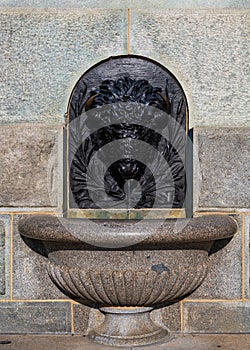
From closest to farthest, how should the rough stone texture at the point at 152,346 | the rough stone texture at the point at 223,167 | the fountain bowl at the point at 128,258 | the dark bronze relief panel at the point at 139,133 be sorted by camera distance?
1. the fountain bowl at the point at 128,258
2. the rough stone texture at the point at 152,346
3. the rough stone texture at the point at 223,167
4. the dark bronze relief panel at the point at 139,133

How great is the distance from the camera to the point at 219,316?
10.7ft

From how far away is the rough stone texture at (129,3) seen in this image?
331cm

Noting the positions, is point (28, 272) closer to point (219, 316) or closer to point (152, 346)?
point (152, 346)

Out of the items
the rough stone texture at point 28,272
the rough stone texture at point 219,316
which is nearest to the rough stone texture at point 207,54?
the rough stone texture at point 219,316

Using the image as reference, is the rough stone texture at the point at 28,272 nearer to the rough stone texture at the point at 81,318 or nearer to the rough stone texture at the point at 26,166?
the rough stone texture at the point at 81,318

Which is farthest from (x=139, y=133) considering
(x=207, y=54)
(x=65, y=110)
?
(x=207, y=54)

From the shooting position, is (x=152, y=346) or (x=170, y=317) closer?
(x=152, y=346)

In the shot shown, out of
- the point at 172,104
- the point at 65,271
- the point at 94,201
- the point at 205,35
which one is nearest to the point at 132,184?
the point at 94,201

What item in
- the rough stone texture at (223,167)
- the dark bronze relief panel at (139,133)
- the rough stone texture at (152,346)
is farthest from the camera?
the dark bronze relief panel at (139,133)

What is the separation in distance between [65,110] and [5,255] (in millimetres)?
920

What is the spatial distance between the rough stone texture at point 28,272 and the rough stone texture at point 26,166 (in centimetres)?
21

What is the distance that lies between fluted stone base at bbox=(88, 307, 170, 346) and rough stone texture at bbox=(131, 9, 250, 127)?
1148 mm

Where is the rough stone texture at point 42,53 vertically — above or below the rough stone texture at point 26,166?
above

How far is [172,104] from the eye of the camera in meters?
3.39
